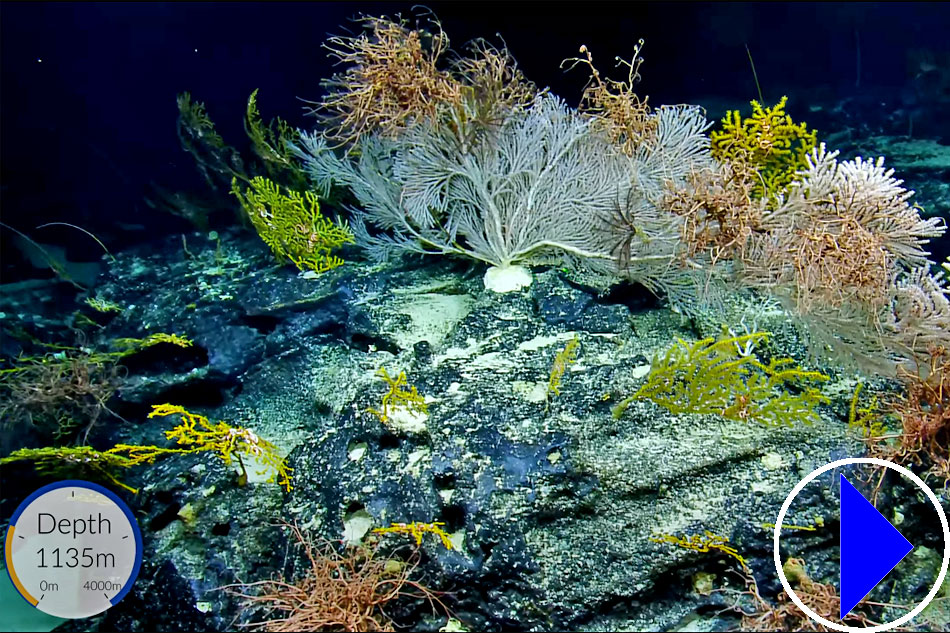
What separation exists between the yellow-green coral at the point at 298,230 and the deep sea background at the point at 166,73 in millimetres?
1498

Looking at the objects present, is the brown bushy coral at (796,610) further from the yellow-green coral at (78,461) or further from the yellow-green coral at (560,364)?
the yellow-green coral at (78,461)

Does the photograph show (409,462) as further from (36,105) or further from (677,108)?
(36,105)

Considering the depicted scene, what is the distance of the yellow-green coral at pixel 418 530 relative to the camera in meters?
2.54

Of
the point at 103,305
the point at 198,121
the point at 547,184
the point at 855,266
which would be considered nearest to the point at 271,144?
the point at 198,121

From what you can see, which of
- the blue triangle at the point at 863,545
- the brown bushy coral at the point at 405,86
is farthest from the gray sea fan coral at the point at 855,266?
the brown bushy coral at the point at 405,86

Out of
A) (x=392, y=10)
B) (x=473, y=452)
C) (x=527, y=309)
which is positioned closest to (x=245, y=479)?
(x=473, y=452)

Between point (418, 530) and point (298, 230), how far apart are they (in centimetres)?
292

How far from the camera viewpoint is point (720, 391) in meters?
2.90

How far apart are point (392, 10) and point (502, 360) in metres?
4.56

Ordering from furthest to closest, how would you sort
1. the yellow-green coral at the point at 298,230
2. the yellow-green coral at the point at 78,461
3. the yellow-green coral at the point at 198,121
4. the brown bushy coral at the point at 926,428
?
the yellow-green coral at the point at 198,121, the yellow-green coral at the point at 298,230, the yellow-green coral at the point at 78,461, the brown bushy coral at the point at 926,428

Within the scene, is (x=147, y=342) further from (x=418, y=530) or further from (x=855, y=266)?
(x=855, y=266)

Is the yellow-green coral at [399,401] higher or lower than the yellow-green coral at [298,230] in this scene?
lower

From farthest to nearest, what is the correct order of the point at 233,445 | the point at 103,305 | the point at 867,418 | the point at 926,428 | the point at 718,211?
the point at 103,305 → the point at 718,211 → the point at 233,445 → the point at 867,418 → the point at 926,428

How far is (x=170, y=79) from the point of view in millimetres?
6254
